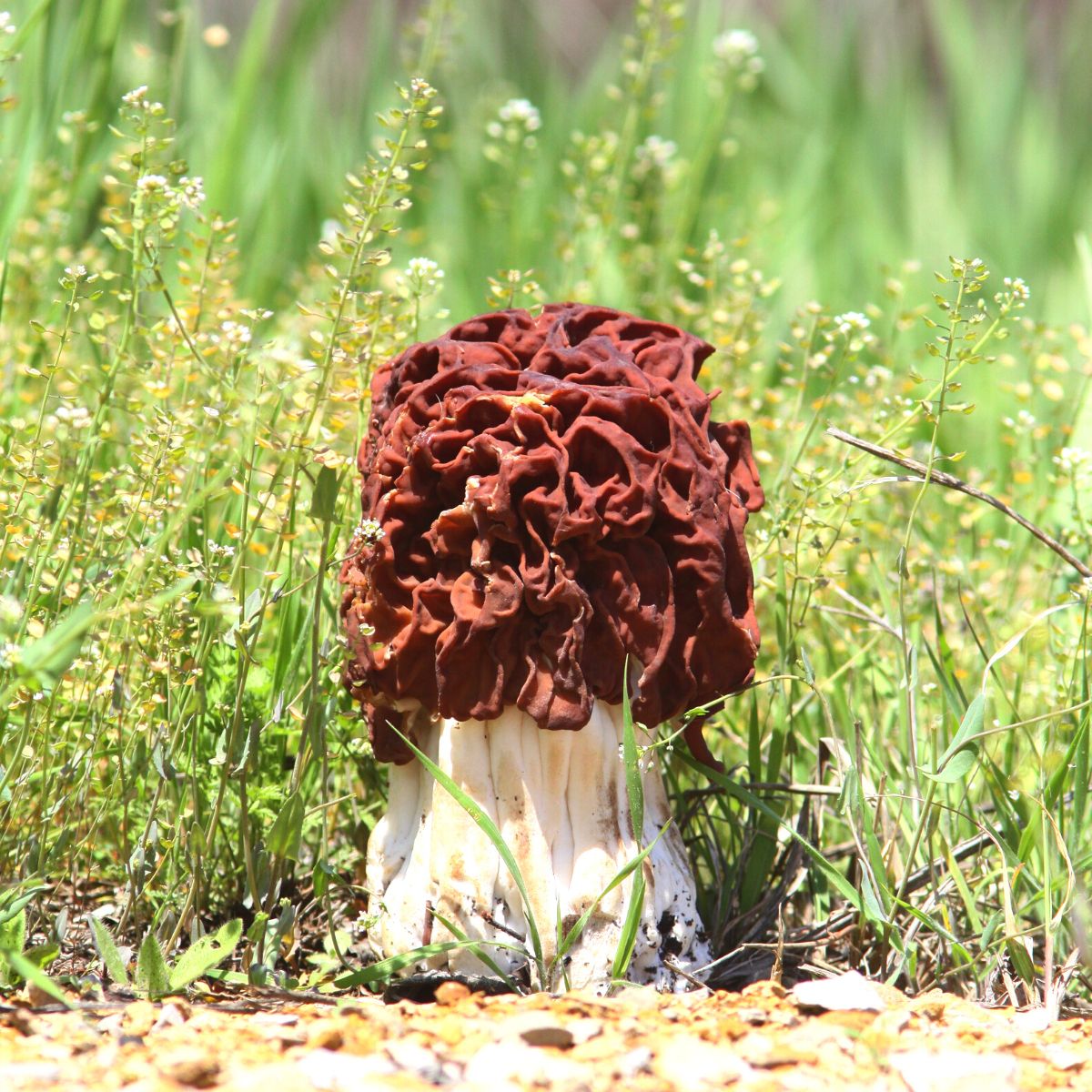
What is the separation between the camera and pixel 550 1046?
2139 mm

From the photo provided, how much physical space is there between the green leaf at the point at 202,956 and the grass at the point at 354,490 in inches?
2.8

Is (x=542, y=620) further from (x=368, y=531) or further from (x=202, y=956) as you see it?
(x=202, y=956)

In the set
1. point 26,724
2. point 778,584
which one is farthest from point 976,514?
point 26,724

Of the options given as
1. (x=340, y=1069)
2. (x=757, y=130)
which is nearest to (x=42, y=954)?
(x=340, y=1069)

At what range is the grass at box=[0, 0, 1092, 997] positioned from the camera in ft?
8.63

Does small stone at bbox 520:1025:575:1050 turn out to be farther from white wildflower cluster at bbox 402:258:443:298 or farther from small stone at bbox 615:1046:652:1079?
white wildflower cluster at bbox 402:258:443:298

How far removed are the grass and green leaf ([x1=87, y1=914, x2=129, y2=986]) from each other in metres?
0.11

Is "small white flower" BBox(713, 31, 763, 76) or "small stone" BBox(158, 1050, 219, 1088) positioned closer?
"small stone" BBox(158, 1050, 219, 1088)

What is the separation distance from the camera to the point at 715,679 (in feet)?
9.53

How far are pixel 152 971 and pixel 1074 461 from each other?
8.29ft

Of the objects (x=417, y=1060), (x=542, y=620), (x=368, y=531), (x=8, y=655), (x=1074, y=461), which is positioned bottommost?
(x=417, y=1060)

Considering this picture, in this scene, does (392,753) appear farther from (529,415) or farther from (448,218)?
(448,218)

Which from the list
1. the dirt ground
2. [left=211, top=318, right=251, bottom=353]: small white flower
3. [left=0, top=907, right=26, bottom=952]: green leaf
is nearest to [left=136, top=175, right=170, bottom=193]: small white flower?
[left=211, top=318, right=251, bottom=353]: small white flower

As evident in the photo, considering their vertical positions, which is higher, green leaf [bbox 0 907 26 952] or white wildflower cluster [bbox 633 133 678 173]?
white wildflower cluster [bbox 633 133 678 173]
